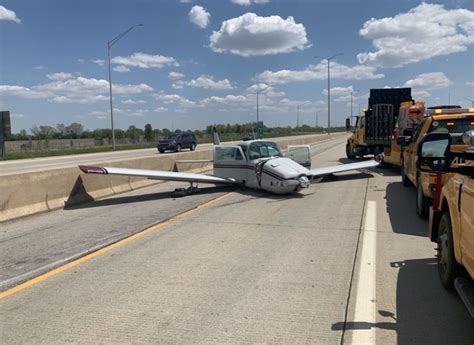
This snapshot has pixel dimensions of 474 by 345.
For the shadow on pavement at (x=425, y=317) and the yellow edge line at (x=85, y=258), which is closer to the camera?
the shadow on pavement at (x=425, y=317)

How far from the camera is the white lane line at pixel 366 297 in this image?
3.78m

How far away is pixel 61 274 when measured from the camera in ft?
17.9

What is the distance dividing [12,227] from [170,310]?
5423 mm

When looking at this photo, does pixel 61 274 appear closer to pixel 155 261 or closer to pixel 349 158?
pixel 155 261

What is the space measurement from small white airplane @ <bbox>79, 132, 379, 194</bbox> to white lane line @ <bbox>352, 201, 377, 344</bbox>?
428 cm

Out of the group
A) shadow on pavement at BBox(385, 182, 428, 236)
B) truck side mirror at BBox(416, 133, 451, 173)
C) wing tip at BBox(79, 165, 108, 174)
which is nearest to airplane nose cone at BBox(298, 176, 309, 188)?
shadow on pavement at BBox(385, 182, 428, 236)

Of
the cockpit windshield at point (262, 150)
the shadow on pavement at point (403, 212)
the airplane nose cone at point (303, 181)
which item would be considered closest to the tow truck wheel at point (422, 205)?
the shadow on pavement at point (403, 212)

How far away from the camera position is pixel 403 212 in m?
9.28

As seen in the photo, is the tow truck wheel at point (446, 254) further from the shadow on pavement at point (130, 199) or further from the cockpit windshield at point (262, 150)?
the shadow on pavement at point (130, 199)

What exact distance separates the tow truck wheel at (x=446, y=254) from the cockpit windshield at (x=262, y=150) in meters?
7.83

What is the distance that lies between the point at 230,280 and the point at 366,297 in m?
1.57

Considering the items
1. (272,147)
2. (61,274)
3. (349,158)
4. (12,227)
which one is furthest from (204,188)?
(349,158)

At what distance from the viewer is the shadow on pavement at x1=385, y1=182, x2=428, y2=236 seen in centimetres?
771

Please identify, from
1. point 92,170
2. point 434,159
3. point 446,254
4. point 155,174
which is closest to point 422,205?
point 446,254
